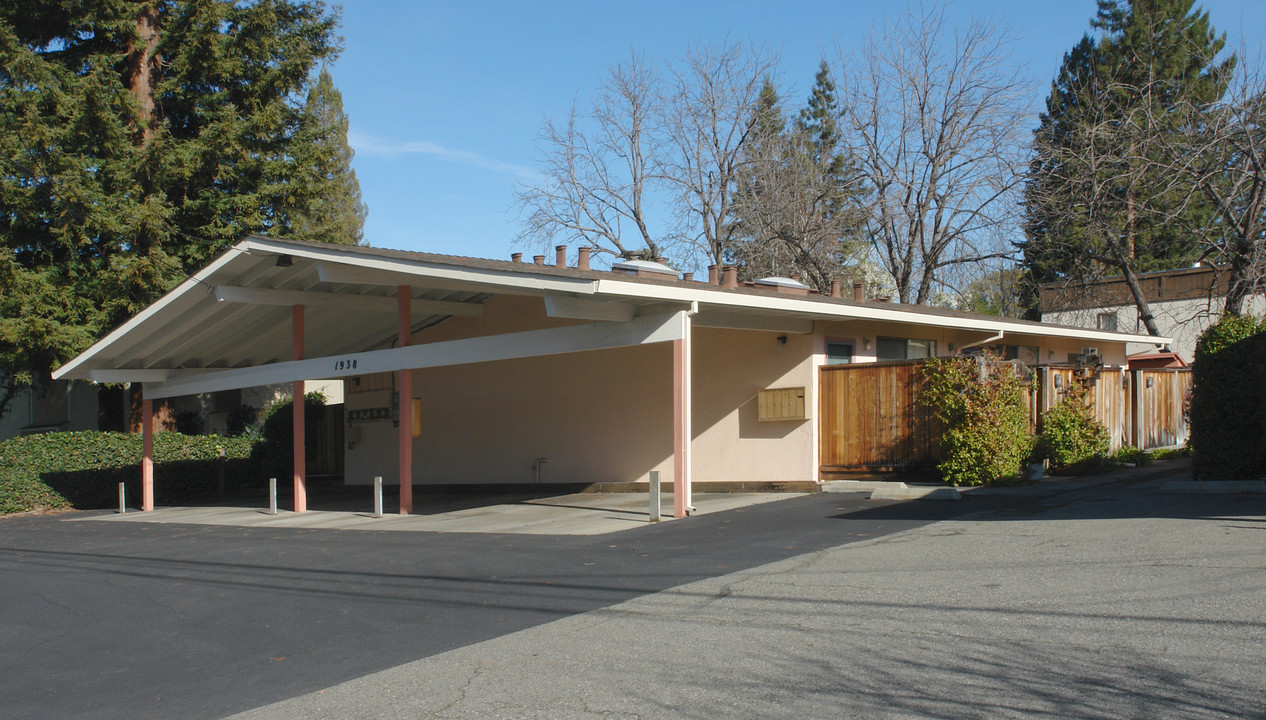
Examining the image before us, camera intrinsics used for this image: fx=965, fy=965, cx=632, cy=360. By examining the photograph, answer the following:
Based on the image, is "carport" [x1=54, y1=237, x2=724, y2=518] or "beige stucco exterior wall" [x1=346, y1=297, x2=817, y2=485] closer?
"carport" [x1=54, y1=237, x2=724, y2=518]

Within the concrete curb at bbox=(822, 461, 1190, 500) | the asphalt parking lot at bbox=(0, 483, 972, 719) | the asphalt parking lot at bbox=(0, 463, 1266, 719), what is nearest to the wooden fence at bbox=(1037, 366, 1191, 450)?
the concrete curb at bbox=(822, 461, 1190, 500)

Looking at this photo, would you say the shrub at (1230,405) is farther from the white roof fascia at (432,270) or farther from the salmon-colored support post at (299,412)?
the salmon-colored support post at (299,412)

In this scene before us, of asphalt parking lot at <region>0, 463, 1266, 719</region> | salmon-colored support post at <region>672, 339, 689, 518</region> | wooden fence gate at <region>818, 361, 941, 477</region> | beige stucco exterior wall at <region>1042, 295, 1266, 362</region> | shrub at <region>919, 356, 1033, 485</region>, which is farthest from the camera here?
Answer: beige stucco exterior wall at <region>1042, 295, 1266, 362</region>

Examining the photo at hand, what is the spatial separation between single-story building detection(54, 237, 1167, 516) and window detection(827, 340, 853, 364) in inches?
1.3

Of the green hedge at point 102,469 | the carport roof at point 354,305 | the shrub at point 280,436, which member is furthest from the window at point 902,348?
the green hedge at point 102,469

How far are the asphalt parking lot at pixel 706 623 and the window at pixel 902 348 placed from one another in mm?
5625

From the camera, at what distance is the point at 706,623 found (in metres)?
6.75

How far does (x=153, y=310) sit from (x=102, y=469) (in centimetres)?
707

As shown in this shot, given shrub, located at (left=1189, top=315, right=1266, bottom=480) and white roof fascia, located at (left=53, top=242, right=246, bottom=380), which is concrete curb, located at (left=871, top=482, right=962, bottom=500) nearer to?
shrub, located at (left=1189, top=315, right=1266, bottom=480)

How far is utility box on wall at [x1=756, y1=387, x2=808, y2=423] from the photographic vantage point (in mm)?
15398

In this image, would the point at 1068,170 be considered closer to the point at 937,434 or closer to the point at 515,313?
the point at 937,434

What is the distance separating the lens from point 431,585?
9.12m

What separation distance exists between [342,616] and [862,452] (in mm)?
9402

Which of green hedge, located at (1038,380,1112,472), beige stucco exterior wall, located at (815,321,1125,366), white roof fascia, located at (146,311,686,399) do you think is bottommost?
green hedge, located at (1038,380,1112,472)
